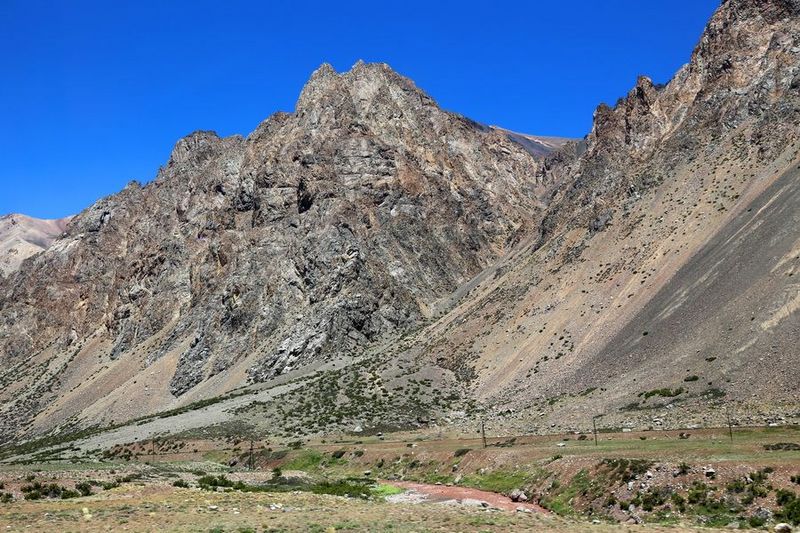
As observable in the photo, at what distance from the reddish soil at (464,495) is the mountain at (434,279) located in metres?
18.4

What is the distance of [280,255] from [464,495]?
109030mm

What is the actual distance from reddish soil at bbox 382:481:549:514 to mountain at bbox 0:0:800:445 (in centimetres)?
1837

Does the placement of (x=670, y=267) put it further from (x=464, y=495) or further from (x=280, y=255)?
(x=280, y=255)

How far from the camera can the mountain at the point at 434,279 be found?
65.5 meters

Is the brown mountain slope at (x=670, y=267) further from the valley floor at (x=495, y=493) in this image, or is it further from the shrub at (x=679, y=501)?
the shrub at (x=679, y=501)

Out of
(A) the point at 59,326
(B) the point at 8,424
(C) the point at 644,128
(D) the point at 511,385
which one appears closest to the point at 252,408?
(D) the point at 511,385

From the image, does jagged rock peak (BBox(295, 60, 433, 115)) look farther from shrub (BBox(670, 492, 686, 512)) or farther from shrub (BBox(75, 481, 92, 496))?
shrub (BBox(670, 492, 686, 512))

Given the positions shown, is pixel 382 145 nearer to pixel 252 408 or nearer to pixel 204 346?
pixel 204 346

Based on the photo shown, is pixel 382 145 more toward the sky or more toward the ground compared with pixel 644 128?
more toward the sky

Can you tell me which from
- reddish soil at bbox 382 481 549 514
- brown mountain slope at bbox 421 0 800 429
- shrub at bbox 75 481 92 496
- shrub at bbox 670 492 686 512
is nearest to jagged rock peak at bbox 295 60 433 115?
brown mountain slope at bbox 421 0 800 429

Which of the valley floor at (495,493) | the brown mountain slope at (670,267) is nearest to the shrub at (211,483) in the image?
the valley floor at (495,493)

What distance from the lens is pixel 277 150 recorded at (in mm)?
163375

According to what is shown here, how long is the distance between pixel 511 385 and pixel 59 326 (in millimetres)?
147181

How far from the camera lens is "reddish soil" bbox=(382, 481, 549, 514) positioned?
33.9 m
